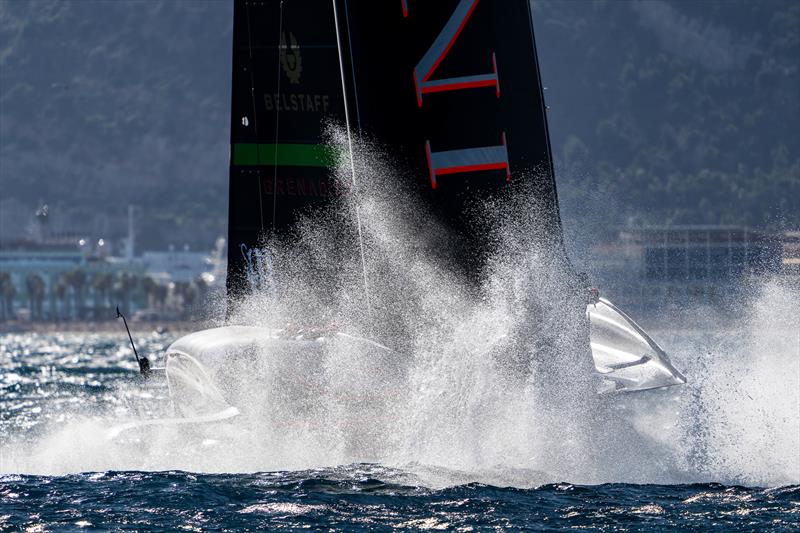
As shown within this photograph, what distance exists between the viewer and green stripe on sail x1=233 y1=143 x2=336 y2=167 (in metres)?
18.1

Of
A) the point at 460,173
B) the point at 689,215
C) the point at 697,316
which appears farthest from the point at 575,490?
the point at 689,215

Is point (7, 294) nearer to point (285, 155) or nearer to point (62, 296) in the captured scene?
point (62, 296)

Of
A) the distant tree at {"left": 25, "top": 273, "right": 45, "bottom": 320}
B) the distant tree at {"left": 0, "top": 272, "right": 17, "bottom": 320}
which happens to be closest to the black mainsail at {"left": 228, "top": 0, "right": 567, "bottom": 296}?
the distant tree at {"left": 25, "top": 273, "right": 45, "bottom": 320}

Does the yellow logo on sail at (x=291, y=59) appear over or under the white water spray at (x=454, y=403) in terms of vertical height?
over

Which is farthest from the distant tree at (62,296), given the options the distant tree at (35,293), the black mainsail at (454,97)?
the black mainsail at (454,97)

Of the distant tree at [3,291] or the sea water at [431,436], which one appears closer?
the sea water at [431,436]

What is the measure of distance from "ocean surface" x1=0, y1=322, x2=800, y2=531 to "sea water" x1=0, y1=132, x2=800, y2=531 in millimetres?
29

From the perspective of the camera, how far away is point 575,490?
12773 millimetres

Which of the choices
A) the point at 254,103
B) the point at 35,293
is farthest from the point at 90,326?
the point at 254,103

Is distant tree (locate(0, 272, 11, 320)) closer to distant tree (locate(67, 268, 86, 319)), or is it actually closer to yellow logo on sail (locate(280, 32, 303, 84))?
distant tree (locate(67, 268, 86, 319))

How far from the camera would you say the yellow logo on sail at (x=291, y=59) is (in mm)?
18938

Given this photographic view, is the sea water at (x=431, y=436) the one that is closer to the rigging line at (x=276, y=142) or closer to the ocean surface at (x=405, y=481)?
the ocean surface at (x=405, y=481)

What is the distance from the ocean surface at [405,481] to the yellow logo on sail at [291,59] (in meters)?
5.53

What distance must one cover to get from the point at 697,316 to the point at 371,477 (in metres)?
58.0
